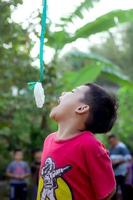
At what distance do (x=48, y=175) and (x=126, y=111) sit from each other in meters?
11.1

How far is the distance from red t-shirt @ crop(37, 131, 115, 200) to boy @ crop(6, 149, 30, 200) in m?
6.61

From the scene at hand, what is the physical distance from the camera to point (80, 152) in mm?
2492

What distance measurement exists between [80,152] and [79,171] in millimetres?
89

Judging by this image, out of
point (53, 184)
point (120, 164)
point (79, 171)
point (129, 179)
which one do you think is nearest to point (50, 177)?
point (53, 184)

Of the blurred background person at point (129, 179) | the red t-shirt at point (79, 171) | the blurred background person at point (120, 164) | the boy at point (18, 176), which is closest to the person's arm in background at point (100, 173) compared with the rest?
the red t-shirt at point (79, 171)

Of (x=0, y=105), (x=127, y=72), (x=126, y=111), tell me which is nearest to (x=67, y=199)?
(x=0, y=105)

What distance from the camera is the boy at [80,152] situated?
→ 2.46 meters

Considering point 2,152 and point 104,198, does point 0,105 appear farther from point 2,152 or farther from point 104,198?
point 104,198

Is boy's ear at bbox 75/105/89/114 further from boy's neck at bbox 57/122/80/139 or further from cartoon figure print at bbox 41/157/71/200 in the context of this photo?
cartoon figure print at bbox 41/157/71/200

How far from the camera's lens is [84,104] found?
258cm

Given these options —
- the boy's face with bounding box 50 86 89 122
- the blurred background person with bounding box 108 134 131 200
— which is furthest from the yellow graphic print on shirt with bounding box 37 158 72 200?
the blurred background person with bounding box 108 134 131 200

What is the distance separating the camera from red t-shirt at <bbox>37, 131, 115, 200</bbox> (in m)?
2.46

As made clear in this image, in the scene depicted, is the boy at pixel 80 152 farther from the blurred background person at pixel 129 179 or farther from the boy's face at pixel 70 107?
the blurred background person at pixel 129 179

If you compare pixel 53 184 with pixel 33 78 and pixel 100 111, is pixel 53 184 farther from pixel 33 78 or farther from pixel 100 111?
pixel 33 78
